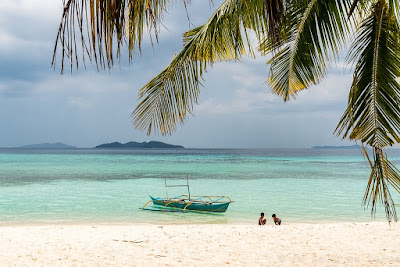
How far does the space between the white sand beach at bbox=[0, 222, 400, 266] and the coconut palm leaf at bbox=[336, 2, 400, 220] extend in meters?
3.59

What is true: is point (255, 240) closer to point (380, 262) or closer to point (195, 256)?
point (195, 256)

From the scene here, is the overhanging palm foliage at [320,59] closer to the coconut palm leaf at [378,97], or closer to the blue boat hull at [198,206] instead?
the coconut palm leaf at [378,97]

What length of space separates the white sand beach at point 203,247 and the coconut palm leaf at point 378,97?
3591 millimetres

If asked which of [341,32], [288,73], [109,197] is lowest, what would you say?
[109,197]

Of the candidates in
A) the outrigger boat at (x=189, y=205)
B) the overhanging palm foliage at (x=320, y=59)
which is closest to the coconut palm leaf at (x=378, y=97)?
the overhanging palm foliage at (x=320, y=59)

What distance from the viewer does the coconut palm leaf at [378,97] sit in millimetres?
3604

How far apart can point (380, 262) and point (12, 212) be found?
14138mm

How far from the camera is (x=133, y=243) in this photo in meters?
8.20

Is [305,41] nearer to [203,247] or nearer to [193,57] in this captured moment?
[193,57]

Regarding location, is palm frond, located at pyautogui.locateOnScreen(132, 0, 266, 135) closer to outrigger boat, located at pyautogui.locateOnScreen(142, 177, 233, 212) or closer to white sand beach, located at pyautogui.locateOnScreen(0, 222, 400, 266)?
white sand beach, located at pyautogui.locateOnScreen(0, 222, 400, 266)

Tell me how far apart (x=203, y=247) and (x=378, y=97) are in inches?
207

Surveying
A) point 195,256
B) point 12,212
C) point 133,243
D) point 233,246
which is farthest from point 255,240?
point 12,212

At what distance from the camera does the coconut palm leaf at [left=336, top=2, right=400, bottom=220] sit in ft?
11.8

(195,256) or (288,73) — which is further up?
(288,73)
